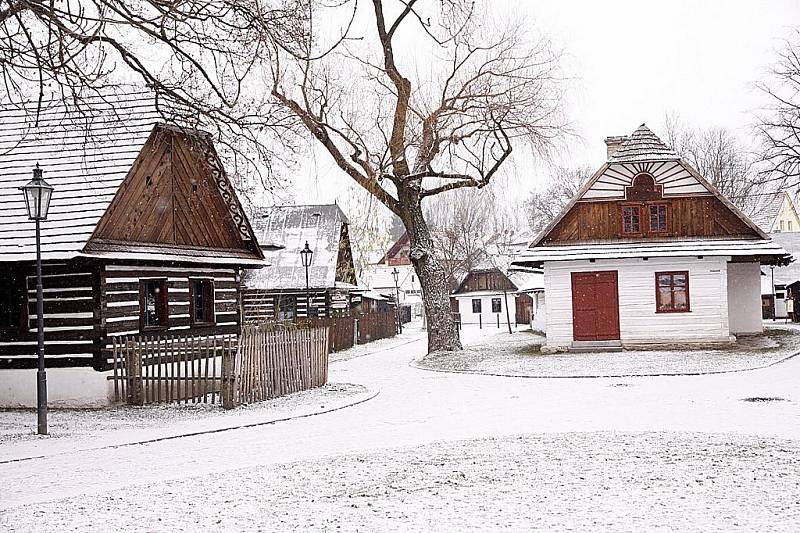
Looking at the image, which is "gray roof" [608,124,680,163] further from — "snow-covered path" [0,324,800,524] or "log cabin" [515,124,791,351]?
"snow-covered path" [0,324,800,524]

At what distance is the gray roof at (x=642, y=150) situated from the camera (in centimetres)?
3325

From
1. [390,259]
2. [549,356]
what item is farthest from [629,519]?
[390,259]

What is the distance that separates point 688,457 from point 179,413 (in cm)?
1029

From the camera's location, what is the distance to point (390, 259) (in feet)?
332

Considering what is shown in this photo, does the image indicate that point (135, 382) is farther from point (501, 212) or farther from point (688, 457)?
point (501, 212)

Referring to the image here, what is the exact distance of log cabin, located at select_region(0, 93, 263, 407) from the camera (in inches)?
781

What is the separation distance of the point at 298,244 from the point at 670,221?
2134cm

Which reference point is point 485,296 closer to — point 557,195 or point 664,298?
point 557,195

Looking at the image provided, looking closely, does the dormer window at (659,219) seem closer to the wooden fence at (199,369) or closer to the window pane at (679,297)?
→ the window pane at (679,297)

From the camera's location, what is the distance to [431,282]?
3375 cm

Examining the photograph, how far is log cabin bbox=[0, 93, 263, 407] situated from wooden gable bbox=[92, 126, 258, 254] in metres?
0.03

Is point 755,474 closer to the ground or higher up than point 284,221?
closer to the ground

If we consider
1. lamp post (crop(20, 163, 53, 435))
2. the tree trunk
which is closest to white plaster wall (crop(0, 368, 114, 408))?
lamp post (crop(20, 163, 53, 435))

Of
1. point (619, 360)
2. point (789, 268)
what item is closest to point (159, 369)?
point (619, 360)
